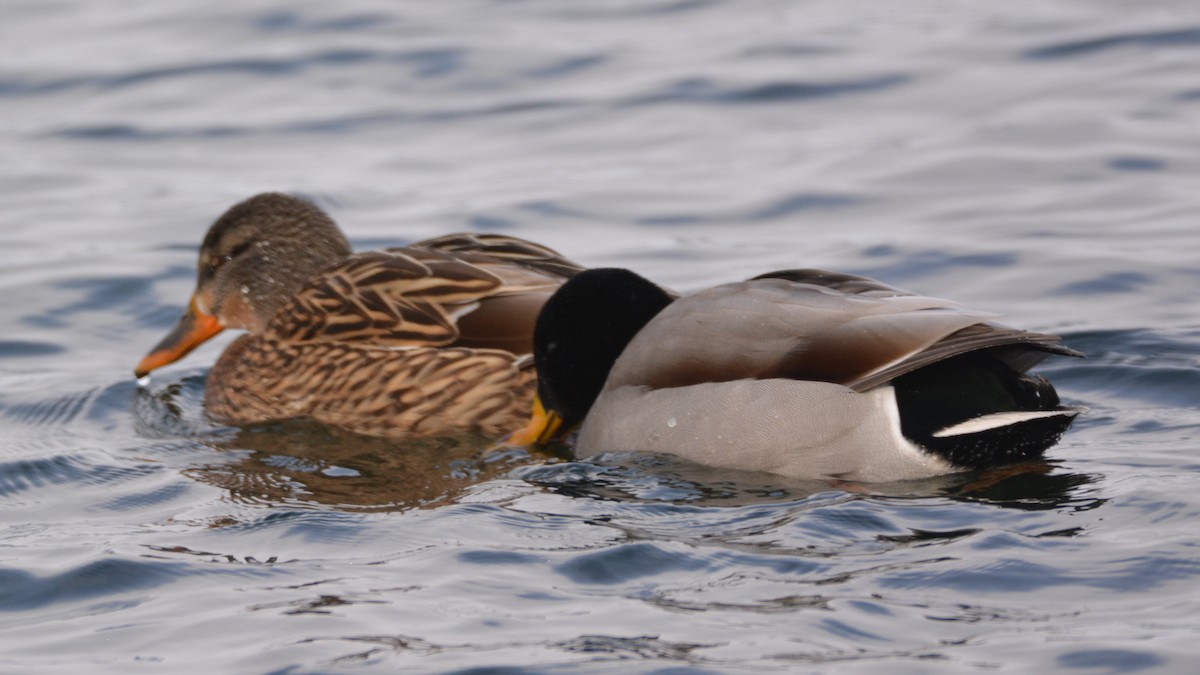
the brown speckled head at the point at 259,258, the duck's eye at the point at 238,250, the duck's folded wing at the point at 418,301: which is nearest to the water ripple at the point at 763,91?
the brown speckled head at the point at 259,258

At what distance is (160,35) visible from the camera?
17.3 meters

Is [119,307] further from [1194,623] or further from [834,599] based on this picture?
[1194,623]

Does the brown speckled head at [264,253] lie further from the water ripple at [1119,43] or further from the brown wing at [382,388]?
the water ripple at [1119,43]

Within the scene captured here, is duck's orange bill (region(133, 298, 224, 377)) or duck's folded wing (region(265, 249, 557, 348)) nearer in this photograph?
duck's folded wing (region(265, 249, 557, 348))

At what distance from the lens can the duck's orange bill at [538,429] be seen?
24.0ft

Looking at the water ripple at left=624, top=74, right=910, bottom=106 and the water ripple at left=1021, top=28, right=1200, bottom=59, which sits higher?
the water ripple at left=1021, top=28, right=1200, bottom=59

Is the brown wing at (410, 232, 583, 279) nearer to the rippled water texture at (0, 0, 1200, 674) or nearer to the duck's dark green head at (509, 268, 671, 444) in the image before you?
the duck's dark green head at (509, 268, 671, 444)

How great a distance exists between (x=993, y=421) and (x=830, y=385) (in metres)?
0.60

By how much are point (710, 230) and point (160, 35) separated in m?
8.40

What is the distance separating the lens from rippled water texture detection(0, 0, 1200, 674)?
509cm

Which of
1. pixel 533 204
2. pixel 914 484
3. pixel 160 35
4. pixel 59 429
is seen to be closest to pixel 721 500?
pixel 914 484

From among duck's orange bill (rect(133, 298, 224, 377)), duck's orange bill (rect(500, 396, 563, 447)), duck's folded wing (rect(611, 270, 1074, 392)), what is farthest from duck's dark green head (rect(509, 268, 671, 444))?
duck's orange bill (rect(133, 298, 224, 377))

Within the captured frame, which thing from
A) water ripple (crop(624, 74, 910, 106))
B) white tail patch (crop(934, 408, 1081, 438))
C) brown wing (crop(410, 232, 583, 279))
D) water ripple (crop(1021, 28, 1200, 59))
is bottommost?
white tail patch (crop(934, 408, 1081, 438))

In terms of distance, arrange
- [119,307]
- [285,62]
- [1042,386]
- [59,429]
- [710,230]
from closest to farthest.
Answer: [1042,386] < [59,429] < [119,307] < [710,230] < [285,62]
